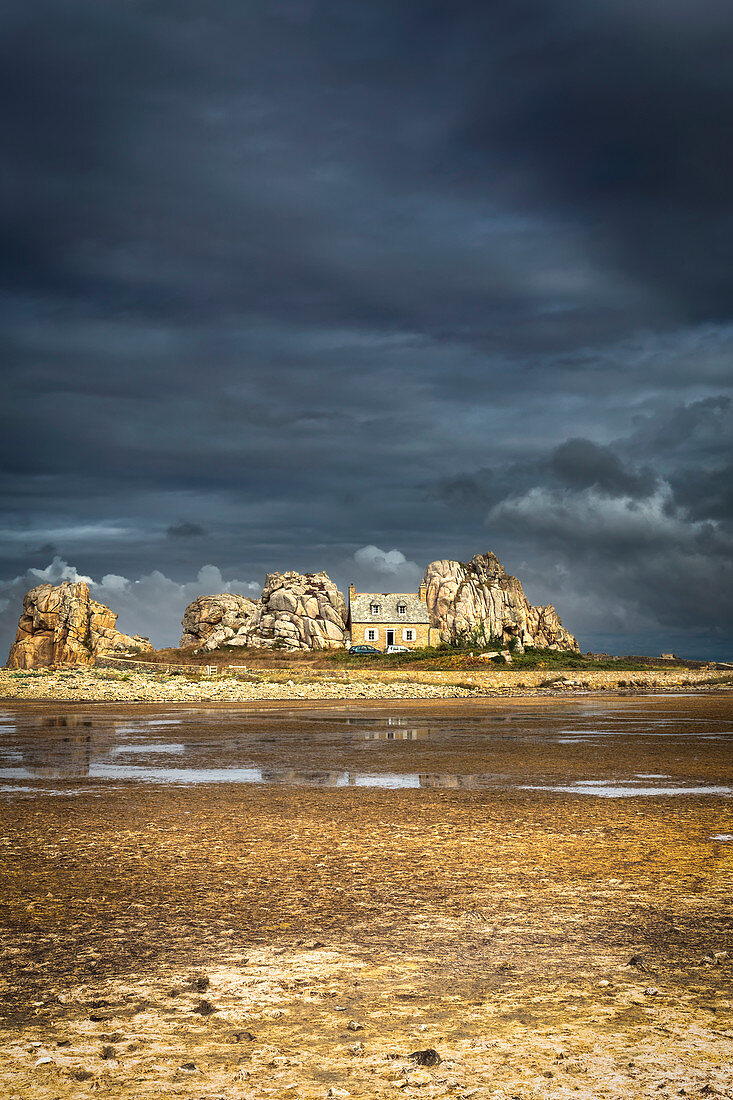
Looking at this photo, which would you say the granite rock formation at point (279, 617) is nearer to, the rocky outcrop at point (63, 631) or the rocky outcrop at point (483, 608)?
the rocky outcrop at point (63, 631)

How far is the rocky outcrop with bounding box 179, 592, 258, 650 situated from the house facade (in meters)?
12.4

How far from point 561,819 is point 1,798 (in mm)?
7418

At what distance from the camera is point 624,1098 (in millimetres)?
3512

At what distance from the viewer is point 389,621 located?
3900 inches

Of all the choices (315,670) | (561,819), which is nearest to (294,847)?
(561,819)

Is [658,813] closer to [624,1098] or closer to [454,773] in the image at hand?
[454,773]

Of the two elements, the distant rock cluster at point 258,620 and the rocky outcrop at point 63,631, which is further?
the rocky outcrop at point 63,631

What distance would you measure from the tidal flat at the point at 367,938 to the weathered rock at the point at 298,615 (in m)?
80.0

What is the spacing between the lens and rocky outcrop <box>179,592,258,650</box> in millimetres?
96100

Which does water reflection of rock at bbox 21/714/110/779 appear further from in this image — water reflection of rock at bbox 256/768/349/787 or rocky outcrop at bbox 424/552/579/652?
rocky outcrop at bbox 424/552/579/652

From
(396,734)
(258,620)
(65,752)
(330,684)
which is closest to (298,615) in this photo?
(258,620)

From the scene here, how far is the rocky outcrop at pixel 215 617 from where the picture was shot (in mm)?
96100

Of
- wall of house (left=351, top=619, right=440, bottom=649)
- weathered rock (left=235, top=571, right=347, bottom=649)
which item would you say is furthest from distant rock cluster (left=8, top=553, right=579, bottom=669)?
wall of house (left=351, top=619, right=440, bottom=649)

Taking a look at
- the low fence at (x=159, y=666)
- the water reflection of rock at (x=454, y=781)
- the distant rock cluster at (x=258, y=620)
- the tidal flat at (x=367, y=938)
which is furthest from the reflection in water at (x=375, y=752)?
the distant rock cluster at (x=258, y=620)
